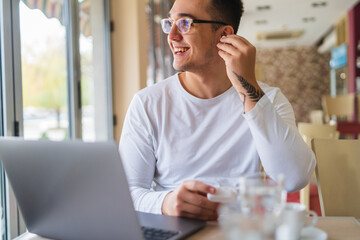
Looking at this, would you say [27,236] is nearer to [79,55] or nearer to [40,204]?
[40,204]

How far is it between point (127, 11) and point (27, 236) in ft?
9.79

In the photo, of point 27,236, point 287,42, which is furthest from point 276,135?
point 287,42

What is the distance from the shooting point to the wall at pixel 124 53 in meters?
3.51

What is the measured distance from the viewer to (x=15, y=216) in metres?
1.83

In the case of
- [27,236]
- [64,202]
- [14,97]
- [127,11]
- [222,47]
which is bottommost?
[27,236]

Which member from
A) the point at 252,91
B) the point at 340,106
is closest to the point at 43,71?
the point at 252,91

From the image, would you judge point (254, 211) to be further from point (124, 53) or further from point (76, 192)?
point (124, 53)

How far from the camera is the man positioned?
1.13 metres

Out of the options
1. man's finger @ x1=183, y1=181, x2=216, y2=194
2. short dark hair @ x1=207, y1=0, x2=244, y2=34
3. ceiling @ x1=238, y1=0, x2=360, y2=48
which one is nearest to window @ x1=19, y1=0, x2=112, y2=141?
short dark hair @ x1=207, y1=0, x2=244, y2=34

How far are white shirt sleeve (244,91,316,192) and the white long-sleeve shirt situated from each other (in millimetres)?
10

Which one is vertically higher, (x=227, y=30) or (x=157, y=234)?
(x=227, y=30)

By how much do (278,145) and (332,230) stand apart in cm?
33

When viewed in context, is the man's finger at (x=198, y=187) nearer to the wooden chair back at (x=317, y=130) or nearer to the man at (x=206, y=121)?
the man at (x=206, y=121)

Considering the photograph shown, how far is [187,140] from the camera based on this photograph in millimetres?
1304
